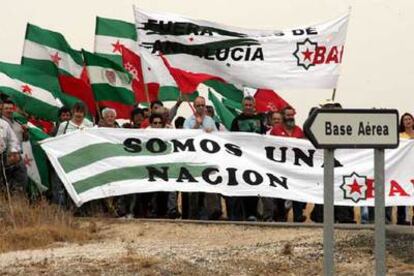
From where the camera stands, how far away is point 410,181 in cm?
1045

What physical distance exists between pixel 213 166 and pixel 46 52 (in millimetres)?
3855

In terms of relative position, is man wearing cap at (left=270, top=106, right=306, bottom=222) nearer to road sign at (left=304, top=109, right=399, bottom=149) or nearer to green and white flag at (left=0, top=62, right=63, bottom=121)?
green and white flag at (left=0, top=62, right=63, bottom=121)

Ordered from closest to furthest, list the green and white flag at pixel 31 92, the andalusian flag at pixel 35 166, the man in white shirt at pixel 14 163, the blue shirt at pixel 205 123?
the man in white shirt at pixel 14 163 < the blue shirt at pixel 205 123 < the andalusian flag at pixel 35 166 < the green and white flag at pixel 31 92

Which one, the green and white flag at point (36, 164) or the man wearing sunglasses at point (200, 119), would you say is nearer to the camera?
the man wearing sunglasses at point (200, 119)

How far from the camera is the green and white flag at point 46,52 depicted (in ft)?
41.9

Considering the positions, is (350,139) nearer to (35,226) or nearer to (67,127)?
(35,226)

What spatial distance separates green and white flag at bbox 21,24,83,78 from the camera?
12773mm

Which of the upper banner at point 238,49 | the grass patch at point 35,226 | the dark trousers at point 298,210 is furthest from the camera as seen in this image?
the upper banner at point 238,49

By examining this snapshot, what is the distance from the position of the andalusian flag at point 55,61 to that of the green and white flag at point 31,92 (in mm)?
296

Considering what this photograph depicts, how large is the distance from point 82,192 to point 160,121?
1406mm

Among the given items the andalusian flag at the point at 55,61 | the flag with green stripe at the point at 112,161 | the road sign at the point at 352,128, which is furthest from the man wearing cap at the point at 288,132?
the road sign at the point at 352,128

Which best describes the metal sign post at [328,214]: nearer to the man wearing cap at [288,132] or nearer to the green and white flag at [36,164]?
the man wearing cap at [288,132]

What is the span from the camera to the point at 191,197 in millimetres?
10734

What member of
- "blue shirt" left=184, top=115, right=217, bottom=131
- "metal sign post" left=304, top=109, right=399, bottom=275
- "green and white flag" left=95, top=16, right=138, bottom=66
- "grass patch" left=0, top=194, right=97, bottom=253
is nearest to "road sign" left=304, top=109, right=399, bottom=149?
"metal sign post" left=304, top=109, right=399, bottom=275
